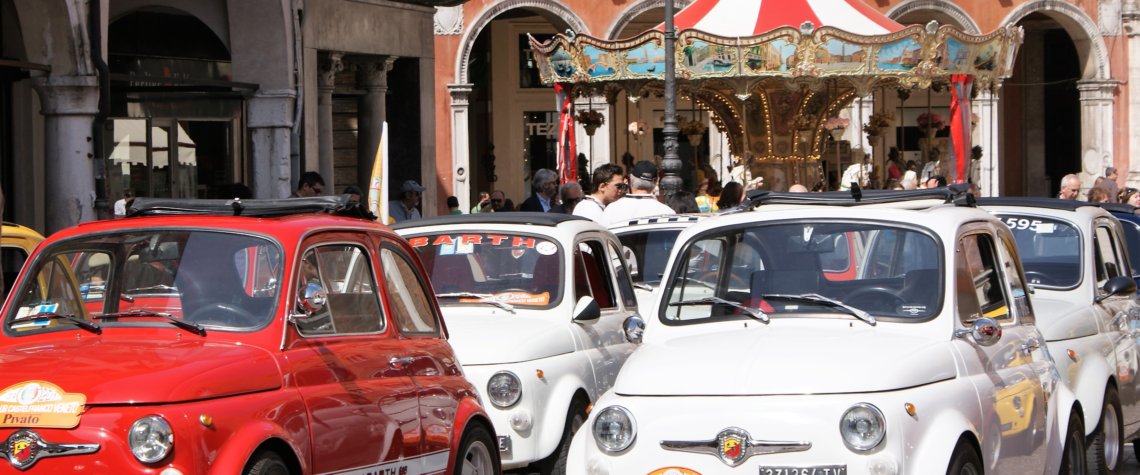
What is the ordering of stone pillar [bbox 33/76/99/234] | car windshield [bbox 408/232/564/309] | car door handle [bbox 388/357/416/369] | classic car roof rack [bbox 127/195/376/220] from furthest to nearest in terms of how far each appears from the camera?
stone pillar [bbox 33/76/99/234]
car windshield [bbox 408/232/564/309]
car door handle [bbox 388/357/416/369]
classic car roof rack [bbox 127/195/376/220]

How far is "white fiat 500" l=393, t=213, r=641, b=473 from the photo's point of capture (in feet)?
29.5

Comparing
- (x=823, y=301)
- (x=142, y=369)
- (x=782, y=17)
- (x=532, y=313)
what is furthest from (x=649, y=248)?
(x=782, y=17)

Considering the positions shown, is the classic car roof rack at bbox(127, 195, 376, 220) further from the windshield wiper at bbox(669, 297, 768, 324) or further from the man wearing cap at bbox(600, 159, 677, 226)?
the man wearing cap at bbox(600, 159, 677, 226)

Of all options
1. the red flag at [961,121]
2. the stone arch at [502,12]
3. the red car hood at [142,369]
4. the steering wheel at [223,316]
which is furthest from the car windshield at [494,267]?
the stone arch at [502,12]

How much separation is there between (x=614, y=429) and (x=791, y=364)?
732 millimetres

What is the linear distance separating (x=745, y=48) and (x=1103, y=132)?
20.9 m

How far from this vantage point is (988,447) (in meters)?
6.76

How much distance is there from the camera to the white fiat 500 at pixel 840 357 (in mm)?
6238

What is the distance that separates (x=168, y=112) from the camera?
2073 cm

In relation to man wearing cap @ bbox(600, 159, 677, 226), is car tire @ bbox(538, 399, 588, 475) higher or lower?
lower

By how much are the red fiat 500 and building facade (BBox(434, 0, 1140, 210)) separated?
82.0 ft

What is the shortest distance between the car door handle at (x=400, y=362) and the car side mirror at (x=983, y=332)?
2342mm

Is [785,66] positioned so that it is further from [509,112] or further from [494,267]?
[509,112]

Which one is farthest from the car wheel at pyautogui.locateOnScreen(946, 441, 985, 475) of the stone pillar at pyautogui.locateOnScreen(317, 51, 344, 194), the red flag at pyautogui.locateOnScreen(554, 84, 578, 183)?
the red flag at pyautogui.locateOnScreen(554, 84, 578, 183)
